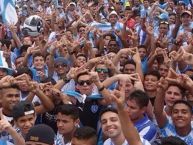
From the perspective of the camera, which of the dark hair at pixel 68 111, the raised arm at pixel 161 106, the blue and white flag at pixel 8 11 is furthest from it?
the blue and white flag at pixel 8 11

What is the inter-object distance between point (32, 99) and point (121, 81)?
3.20 ft

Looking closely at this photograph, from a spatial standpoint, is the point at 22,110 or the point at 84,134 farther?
the point at 22,110

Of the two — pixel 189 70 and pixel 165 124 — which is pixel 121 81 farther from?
pixel 189 70

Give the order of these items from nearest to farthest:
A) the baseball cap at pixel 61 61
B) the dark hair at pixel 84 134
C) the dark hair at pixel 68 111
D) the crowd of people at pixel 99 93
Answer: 1. the dark hair at pixel 84 134
2. the crowd of people at pixel 99 93
3. the dark hair at pixel 68 111
4. the baseball cap at pixel 61 61

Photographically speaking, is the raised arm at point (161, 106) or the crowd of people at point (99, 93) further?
the raised arm at point (161, 106)

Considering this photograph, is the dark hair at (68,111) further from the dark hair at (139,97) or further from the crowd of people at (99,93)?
the dark hair at (139,97)

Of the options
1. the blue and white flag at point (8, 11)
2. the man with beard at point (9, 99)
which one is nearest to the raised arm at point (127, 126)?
the man with beard at point (9, 99)

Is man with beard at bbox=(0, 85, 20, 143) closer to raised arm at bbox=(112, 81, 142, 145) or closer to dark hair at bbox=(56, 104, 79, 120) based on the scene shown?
dark hair at bbox=(56, 104, 79, 120)

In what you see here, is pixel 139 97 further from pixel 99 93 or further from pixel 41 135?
pixel 41 135

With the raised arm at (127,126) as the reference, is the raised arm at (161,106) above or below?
below

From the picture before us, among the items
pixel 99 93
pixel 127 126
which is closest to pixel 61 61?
pixel 99 93

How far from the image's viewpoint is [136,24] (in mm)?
10617

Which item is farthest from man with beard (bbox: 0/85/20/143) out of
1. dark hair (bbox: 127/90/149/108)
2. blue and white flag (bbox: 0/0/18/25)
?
blue and white flag (bbox: 0/0/18/25)

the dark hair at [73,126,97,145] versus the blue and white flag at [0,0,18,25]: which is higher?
the blue and white flag at [0,0,18,25]
